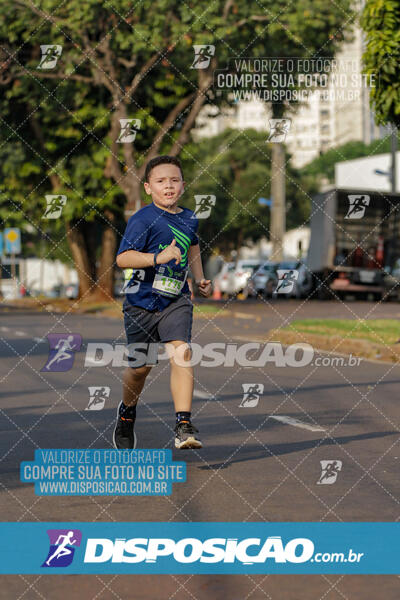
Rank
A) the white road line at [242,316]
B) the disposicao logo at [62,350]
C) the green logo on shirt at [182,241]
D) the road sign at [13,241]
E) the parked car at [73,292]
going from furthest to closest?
the parked car at [73,292]
the road sign at [13,241]
the white road line at [242,316]
the disposicao logo at [62,350]
the green logo on shirt at [182,241]

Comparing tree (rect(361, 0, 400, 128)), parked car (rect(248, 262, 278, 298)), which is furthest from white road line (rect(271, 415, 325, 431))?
parked car (rect(248, 262, 278, 298))

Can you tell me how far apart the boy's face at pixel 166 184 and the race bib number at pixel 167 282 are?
394 millimetres

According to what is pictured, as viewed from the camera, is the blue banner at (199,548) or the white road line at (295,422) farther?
the white road line at (295,422)

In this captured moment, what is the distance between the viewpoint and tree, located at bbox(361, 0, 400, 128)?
17.0 m

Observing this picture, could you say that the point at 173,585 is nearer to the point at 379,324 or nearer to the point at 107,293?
the point at 379,324

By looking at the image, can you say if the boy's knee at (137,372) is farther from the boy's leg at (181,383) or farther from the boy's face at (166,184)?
the boy's face at (166,184)

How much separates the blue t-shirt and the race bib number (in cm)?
3

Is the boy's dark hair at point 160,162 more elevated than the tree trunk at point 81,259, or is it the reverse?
the tree trunk at point 81,259

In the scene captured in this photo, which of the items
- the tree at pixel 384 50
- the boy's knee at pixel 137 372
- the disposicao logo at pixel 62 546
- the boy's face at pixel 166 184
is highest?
the tree at pixel 384 50

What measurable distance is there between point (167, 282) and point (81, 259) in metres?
34.0

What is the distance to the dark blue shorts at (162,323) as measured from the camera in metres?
7.75

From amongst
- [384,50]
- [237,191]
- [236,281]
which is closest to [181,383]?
[384,50]

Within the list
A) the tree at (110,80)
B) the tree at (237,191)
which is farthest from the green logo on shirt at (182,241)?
the tree at (237,191)

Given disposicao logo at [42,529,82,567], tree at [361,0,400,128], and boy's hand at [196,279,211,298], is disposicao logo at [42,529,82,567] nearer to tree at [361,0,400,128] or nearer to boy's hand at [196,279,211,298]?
boy's hand at [196,279,211,298]
